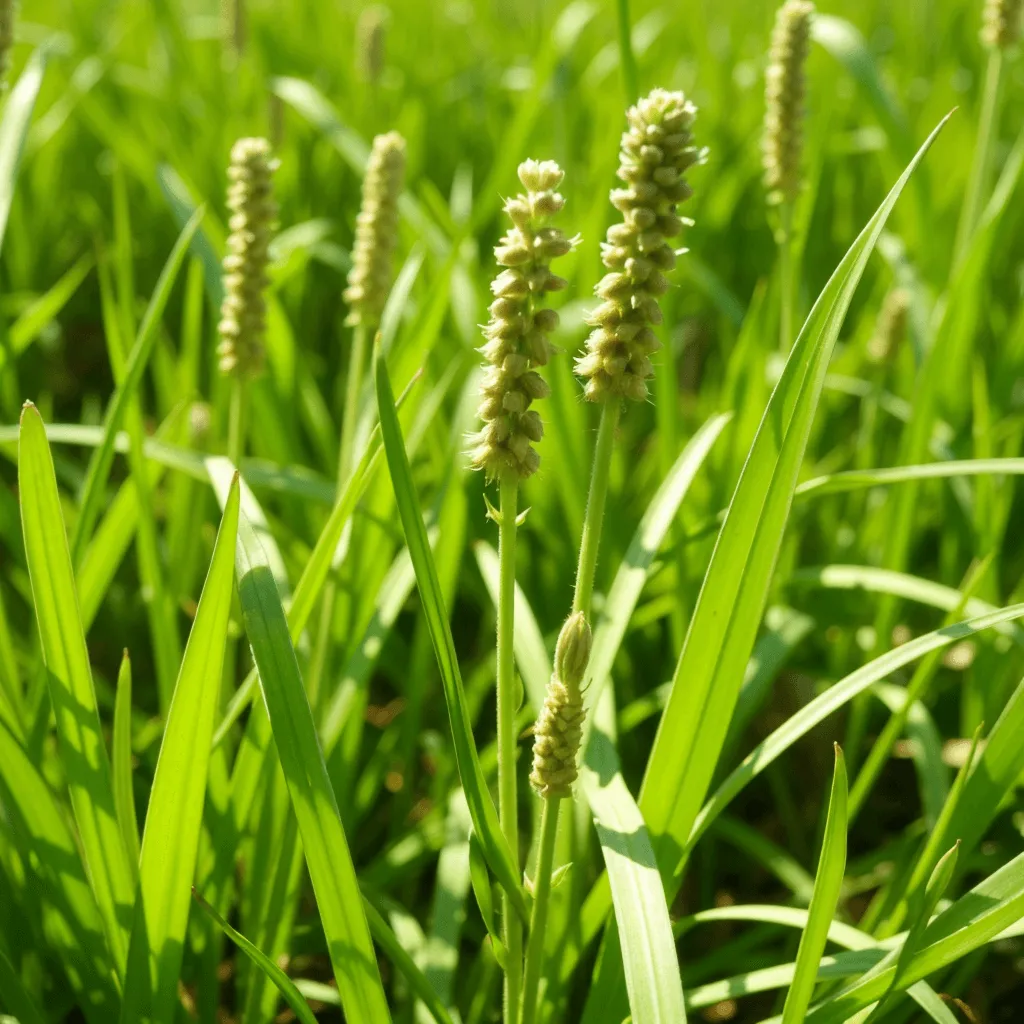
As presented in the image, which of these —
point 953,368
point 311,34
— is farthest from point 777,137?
point 311,34

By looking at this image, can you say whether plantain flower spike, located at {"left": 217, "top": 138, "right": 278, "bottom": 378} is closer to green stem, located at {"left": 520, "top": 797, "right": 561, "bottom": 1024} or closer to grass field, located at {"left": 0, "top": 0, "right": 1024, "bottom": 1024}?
grass field, located at {"left": 0, "top": 0, "right": 1024, "bottom": 1024}

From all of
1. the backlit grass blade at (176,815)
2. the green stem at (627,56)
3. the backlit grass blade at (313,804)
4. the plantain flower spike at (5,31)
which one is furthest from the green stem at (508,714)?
the plantain flower spike at (5,31)

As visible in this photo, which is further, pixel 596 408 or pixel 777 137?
pixel 596 408

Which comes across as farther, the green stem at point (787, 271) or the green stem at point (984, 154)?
the green stem at point (984, 154)

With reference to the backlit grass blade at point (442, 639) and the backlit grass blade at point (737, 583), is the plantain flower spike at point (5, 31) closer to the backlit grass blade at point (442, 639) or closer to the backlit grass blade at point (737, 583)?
the backlit grass blade at point (442, 639)

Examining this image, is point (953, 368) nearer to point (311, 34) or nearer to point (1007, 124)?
point (1007, 124)

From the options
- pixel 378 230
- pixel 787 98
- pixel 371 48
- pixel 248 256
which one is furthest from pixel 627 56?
pixel 371 48
